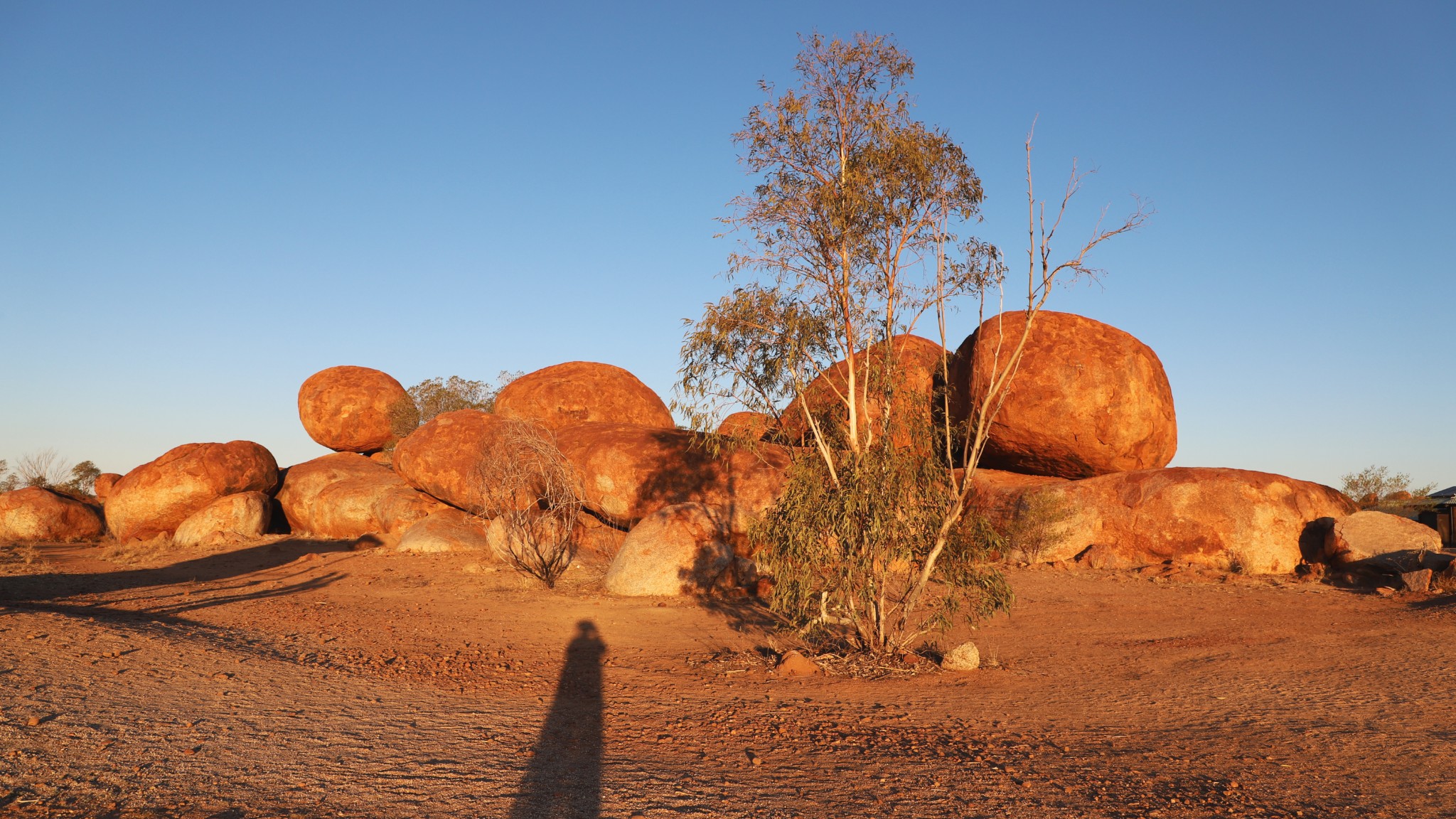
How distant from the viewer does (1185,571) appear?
49.5ft

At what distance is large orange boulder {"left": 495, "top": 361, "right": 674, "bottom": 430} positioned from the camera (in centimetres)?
2186

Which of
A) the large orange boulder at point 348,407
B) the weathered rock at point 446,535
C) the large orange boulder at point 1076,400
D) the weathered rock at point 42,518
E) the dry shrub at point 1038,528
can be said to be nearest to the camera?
the dry shrub at point 1038,528

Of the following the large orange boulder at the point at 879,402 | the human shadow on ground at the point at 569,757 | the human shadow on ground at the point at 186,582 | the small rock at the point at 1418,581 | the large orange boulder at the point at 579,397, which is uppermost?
the large orange boulder at the point at 579,397

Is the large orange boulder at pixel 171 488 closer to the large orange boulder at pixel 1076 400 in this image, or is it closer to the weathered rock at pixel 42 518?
the weathered rock at pixel 42 518

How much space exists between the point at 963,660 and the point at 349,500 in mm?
18390

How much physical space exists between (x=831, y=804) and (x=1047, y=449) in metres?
14.4

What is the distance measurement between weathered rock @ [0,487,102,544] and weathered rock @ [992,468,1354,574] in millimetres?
24701

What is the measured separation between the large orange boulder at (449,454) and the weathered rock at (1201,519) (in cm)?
1194

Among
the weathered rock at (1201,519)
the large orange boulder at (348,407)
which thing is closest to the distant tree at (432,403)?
the large orange boulder at (348,407)

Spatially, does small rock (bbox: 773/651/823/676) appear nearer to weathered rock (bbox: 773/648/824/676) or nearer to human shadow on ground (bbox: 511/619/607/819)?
weathered rock (bbox: 773/648/824/676)

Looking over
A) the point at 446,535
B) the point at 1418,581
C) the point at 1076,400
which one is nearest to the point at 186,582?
the point at 446,535

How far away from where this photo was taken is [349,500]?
22.9m

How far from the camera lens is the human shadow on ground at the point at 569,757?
480 centimetres

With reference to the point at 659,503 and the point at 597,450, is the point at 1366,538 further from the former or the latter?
the point at 597,450
